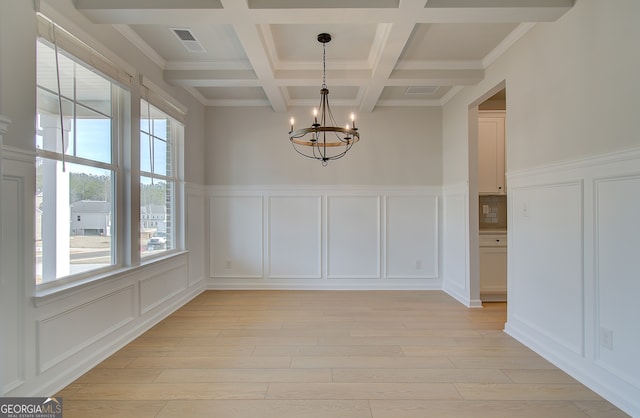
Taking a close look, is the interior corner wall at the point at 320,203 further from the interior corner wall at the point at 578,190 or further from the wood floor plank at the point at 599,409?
the wood floor plank at the point at 599,409

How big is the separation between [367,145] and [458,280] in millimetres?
2297

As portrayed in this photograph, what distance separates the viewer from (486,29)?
115 inches

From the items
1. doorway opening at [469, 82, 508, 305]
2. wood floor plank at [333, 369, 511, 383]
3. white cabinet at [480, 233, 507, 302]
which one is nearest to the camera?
wood floor plank at [333, 369, 511, 383]

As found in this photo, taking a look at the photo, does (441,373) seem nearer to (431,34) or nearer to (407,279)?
(407,279)

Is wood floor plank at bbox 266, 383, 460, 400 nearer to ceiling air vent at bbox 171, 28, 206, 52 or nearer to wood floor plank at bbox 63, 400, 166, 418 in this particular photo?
wood floor plank at bbox 63, 400, 166, 418

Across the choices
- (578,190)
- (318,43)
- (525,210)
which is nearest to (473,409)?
(578,190)

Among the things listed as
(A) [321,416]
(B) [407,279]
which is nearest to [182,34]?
(A) [321,416]

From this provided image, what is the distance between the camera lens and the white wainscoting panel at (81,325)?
2.09 m

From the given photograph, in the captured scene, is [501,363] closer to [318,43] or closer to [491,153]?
[491,153]

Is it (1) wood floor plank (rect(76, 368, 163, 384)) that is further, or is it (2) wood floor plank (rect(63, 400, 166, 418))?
(1) wood floor plank (rect(76, 368, 163, 384))

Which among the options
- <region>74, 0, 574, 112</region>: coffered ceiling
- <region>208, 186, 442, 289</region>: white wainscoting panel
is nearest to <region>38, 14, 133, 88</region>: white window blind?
<region>74, 0, 574, 112</region>: coffered ceiling

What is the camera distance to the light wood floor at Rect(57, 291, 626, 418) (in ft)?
6.51

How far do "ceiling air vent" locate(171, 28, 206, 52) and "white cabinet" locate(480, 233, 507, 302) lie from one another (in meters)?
4.02

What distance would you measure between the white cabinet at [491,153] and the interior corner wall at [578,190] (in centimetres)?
127
